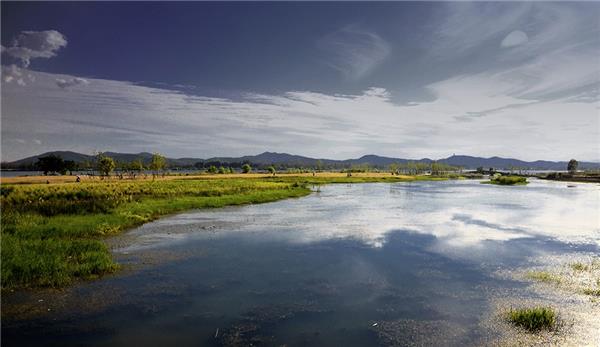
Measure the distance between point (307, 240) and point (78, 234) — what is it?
16.7 metres

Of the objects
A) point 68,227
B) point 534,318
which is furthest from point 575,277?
point 68,227

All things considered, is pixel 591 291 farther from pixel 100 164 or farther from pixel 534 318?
pixel 100 164

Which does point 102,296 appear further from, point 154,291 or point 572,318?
point 572,318

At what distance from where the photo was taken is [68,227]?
27172mm

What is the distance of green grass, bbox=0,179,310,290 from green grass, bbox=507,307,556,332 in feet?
61.2

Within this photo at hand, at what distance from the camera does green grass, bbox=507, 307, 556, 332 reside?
12.8 m

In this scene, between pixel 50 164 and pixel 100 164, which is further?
pixel 50 164

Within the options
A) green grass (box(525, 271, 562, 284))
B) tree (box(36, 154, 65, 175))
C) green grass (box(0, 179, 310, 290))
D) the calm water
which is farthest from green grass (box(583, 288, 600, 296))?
tree (box(36, 154, 65, 175))

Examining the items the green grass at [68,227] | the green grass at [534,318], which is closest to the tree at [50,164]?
the green grass at [68,227]

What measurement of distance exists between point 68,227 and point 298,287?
20029 millimetres

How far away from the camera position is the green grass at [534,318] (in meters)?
12.8

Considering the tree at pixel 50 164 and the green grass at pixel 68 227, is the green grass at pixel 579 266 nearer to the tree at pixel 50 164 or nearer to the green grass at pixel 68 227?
the green grass at pixel 68 227

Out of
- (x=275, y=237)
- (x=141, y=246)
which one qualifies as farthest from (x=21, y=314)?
(x=275, y=237)

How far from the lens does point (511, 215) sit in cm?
4172
